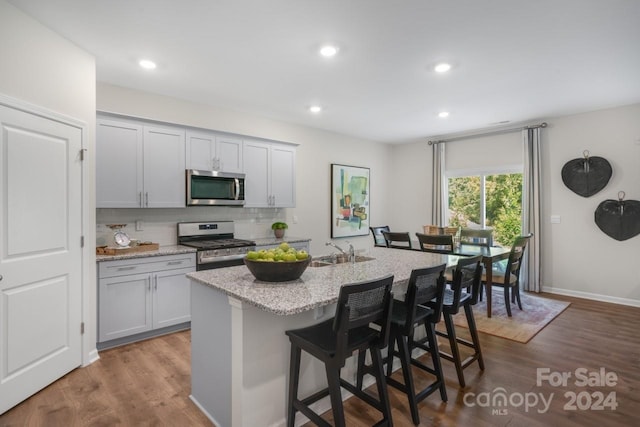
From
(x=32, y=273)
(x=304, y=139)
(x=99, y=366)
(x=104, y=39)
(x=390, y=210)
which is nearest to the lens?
(x=32, y=273)

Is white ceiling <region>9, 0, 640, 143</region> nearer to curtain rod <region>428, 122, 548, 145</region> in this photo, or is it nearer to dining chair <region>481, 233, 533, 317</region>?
curtain rod <region>428, 122, 548, 145</region>

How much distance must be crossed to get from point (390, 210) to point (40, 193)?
578 cm

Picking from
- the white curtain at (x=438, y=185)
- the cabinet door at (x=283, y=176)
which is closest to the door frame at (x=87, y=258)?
the cabinet door at (x=283, y=176)

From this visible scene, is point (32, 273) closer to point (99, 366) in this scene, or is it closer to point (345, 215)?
point (99, 366)

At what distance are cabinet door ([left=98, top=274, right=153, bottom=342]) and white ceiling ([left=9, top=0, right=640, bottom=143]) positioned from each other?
2005 millimetres

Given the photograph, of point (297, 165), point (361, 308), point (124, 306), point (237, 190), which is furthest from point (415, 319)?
point (297, 165)

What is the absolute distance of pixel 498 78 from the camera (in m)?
3.37

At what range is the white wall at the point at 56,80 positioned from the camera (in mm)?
2213

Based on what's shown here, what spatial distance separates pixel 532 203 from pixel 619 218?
99 cm

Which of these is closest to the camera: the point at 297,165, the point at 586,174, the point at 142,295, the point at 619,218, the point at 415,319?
the point at 415,319

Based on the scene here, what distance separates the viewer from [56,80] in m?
2.55

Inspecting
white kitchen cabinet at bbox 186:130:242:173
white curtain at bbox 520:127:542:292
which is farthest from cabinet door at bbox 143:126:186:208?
white curtain at bbox 520:127:542:292

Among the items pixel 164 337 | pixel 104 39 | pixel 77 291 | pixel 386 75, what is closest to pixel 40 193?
pixel 77 291

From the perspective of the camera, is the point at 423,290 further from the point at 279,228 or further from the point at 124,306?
the point at 279,228
